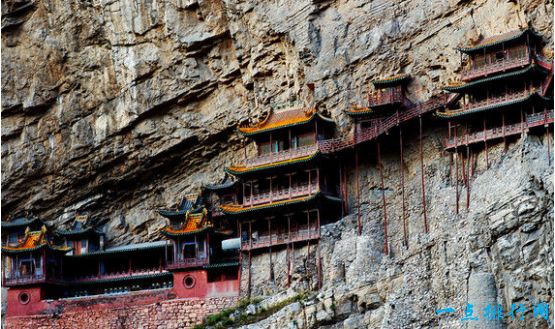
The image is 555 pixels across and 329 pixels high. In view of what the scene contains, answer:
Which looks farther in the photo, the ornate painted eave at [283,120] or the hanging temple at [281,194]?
the ornate painted eave at [283,120]

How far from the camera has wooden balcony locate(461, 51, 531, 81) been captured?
2127 inches

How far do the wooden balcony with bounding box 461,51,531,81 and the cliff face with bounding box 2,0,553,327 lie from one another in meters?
1.55

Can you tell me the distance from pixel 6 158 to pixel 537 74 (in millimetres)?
30999

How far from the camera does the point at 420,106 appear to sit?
182 ft

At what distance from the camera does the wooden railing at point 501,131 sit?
5153 centimetres

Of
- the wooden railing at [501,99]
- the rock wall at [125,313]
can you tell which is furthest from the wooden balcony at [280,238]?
the wooden railing at [501,99]

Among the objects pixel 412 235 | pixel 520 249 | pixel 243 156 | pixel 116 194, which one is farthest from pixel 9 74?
pixel 520 249

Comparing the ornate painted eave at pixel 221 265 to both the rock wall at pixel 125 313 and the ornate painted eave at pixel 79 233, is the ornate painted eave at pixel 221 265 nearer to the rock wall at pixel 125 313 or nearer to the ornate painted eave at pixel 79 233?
the rock wall at pixel 125 313

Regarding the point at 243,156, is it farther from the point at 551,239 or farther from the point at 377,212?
the point at 551,239

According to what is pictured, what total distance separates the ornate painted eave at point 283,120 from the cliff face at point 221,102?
0.99 meters

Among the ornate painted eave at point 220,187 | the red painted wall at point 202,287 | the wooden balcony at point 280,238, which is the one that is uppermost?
the ornate painted eave at point 220,187

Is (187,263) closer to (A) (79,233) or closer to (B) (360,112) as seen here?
(A) (79,233)

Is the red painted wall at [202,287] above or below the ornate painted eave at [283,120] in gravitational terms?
below

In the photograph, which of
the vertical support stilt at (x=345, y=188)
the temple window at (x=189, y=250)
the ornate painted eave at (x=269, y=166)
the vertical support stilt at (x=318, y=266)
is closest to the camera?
the vertical support stilt at (x=318, y=266)
